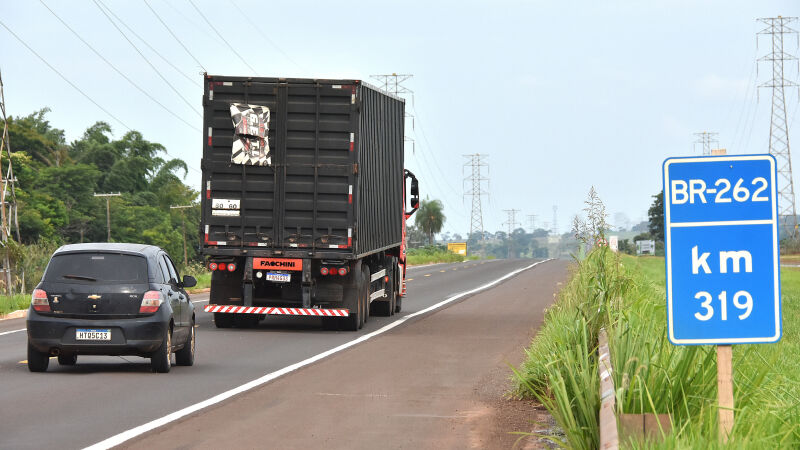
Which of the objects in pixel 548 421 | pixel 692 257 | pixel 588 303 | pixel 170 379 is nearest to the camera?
pixel 692 257

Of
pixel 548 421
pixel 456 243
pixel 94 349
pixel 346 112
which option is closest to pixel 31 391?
pixel 94 349

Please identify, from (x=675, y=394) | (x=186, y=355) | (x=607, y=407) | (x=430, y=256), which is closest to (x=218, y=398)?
(x=186, y=355)

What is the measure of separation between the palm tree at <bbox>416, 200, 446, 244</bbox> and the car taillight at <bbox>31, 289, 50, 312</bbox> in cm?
10316

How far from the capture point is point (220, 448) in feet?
31.8

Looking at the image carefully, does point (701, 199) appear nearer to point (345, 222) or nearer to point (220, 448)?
point (220, 448)

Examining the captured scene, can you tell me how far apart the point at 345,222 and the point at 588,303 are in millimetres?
9632

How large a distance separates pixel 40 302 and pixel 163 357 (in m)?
1.61

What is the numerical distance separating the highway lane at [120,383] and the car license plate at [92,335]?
0.46 m

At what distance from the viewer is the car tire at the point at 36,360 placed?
49.0 ft

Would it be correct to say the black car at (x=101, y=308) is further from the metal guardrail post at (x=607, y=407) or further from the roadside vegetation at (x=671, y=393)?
the metal guardrail post at (x=607, y=407)

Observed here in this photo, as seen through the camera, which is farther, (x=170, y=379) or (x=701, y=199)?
(x=170, y=379)

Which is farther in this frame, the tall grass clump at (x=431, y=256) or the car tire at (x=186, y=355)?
the tall grass clump at (x=431, y=256)

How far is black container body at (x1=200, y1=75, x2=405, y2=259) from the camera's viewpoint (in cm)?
2197

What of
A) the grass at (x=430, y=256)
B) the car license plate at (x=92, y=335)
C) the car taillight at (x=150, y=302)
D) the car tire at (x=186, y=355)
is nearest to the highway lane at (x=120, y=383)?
the car tire at (x=186, y=355)
